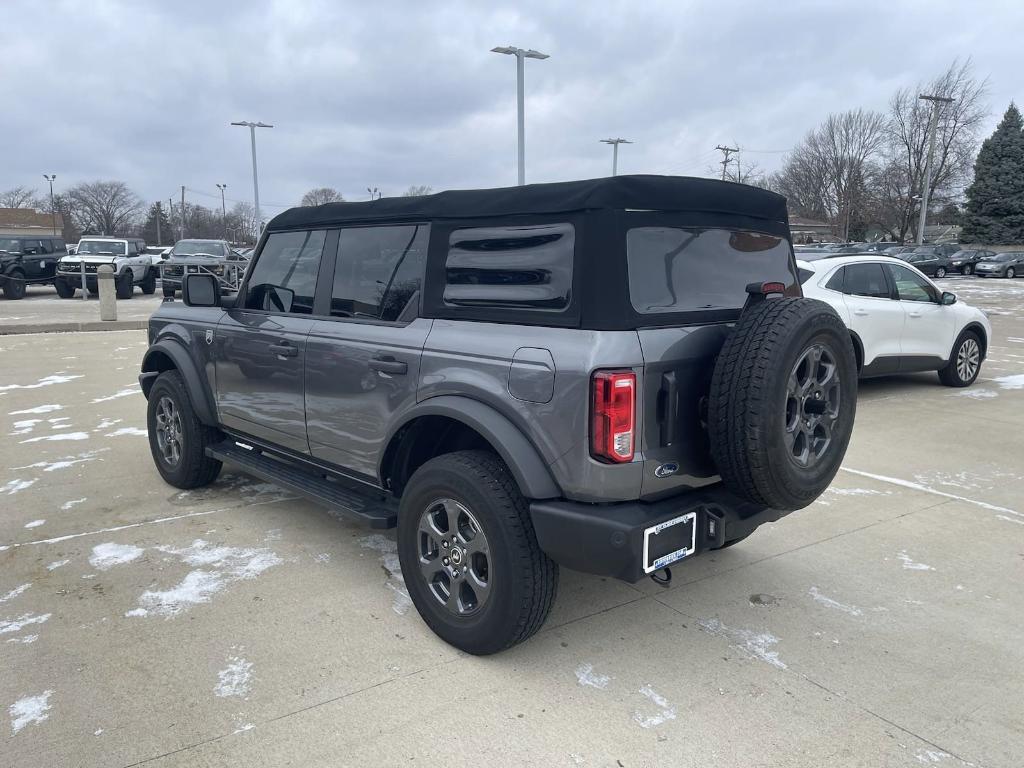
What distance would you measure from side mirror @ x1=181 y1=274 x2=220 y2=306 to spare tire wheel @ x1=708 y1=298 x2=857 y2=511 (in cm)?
312

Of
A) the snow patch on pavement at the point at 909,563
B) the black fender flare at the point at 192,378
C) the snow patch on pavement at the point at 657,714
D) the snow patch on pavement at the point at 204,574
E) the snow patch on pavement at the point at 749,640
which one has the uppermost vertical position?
the black fender flare at the point at 192,378

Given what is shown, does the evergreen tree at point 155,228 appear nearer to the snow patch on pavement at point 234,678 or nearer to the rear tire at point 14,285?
the rear tire at point 14,285

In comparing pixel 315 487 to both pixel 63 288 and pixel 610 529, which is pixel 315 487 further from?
pixel 63 288

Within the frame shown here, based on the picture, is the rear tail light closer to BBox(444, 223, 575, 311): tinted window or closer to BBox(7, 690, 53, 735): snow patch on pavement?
BBox(444, 223, 575, 311): tinted window

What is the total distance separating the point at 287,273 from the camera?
4.27 m

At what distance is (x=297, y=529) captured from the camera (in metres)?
4.48

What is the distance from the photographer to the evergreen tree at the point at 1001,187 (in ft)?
175

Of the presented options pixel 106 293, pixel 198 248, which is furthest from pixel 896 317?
pixel 198 248

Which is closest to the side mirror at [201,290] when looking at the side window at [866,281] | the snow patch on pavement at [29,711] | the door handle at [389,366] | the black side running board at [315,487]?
the black side running board at [315,487]

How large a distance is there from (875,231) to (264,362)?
78270mm

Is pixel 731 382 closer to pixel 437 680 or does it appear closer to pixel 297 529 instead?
pixel 437 680

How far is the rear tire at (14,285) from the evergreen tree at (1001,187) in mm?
59333

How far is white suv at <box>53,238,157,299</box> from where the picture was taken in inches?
865

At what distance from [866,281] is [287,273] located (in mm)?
6473
